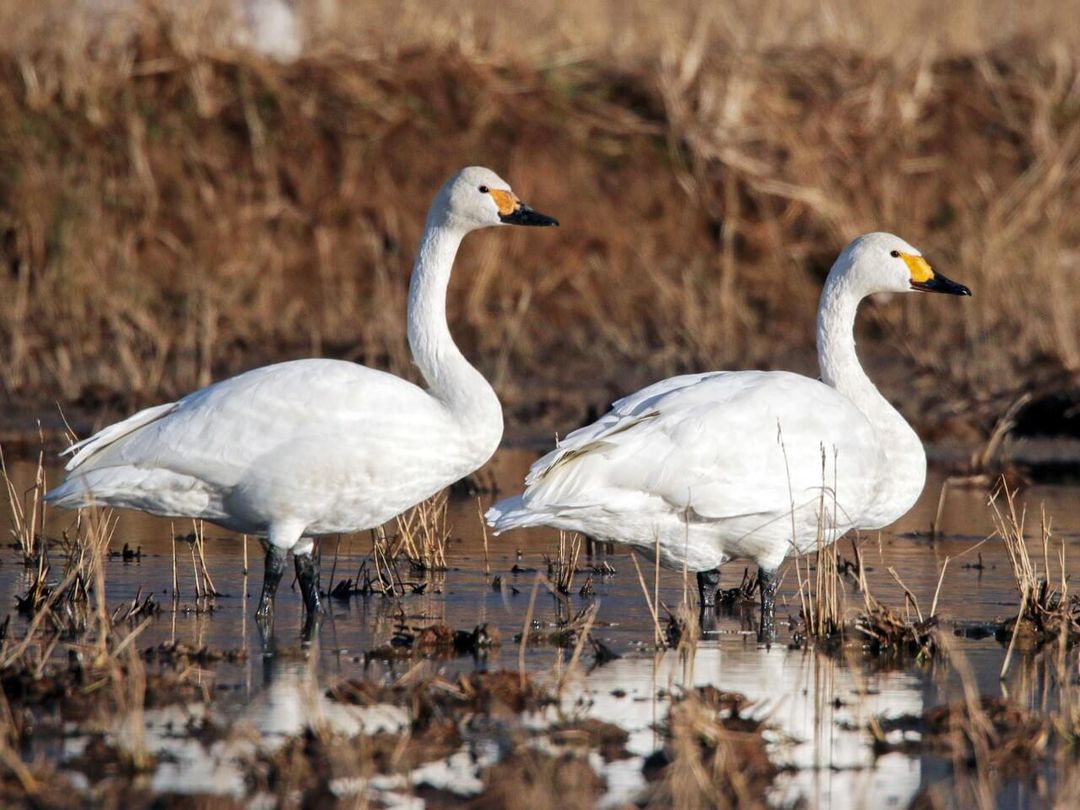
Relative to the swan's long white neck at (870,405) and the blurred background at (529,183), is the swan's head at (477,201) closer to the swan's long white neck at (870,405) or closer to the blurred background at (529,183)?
the swan's long white neck at (870,405)

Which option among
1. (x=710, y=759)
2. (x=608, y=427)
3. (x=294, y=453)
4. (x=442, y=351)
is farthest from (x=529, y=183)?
(x=710, y=759)

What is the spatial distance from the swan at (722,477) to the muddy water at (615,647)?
354mm

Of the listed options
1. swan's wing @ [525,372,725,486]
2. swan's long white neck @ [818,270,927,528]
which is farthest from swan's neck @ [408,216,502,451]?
swan's long white neck @ [818,270,927,528]

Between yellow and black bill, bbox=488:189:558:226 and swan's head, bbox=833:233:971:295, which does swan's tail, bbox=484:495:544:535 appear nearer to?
yellow and black bill, bbox=488:189:558:226

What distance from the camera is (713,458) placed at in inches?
275

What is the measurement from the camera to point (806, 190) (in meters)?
16.0

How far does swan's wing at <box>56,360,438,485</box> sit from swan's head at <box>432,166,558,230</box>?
1.00 m

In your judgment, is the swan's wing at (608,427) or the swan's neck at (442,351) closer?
the swan's wing at (608,427)

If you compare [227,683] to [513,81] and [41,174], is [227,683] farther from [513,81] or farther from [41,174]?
[513,81]

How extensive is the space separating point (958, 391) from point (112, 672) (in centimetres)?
889

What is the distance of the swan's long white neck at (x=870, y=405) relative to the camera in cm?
742

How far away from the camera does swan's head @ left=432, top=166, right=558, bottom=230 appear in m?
7.74

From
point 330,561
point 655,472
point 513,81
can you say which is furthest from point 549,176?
point 655,472

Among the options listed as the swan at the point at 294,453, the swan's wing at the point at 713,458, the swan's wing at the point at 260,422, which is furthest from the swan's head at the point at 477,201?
the swan's wing at the point at 713,458
